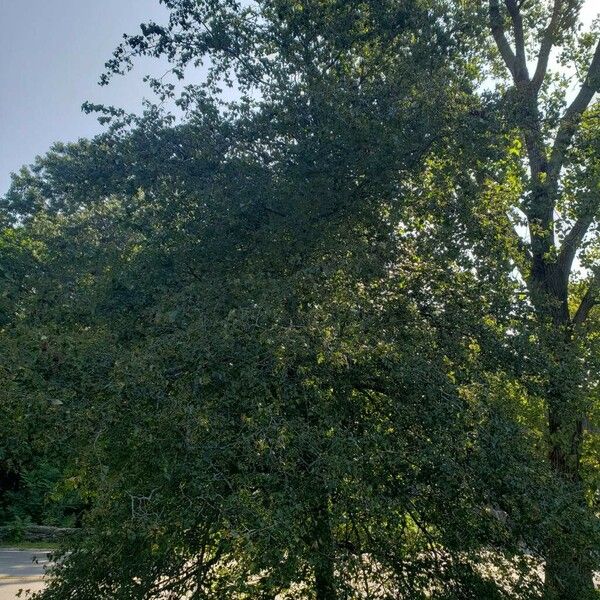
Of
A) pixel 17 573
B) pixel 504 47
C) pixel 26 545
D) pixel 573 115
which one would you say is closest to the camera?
pixel 573 115

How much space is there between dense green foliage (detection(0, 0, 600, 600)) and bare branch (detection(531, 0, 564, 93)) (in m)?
2.00

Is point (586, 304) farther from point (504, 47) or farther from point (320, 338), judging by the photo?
point (320, 338)

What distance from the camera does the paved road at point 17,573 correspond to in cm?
1233

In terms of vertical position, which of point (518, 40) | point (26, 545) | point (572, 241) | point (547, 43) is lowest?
point (26, 545)

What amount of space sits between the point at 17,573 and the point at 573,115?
1337cm

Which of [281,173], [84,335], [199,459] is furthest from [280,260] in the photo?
[199,459]

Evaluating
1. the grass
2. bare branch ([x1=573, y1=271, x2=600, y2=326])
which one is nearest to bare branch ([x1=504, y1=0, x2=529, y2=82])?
bare branch ([x1=573, y1=271, x2=600, y2=326])

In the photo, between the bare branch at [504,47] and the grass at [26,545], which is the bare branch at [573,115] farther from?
the grass at [26,545]

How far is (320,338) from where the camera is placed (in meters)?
6.77

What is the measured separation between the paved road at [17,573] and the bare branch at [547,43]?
1159 centimetres

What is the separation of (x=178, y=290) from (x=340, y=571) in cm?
366

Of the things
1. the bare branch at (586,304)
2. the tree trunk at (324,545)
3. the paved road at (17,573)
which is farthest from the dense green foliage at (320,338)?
the paved road at (17,573)

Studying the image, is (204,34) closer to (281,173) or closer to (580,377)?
(281,173)

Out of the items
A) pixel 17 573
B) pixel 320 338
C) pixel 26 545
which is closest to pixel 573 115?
pixel 320 338
